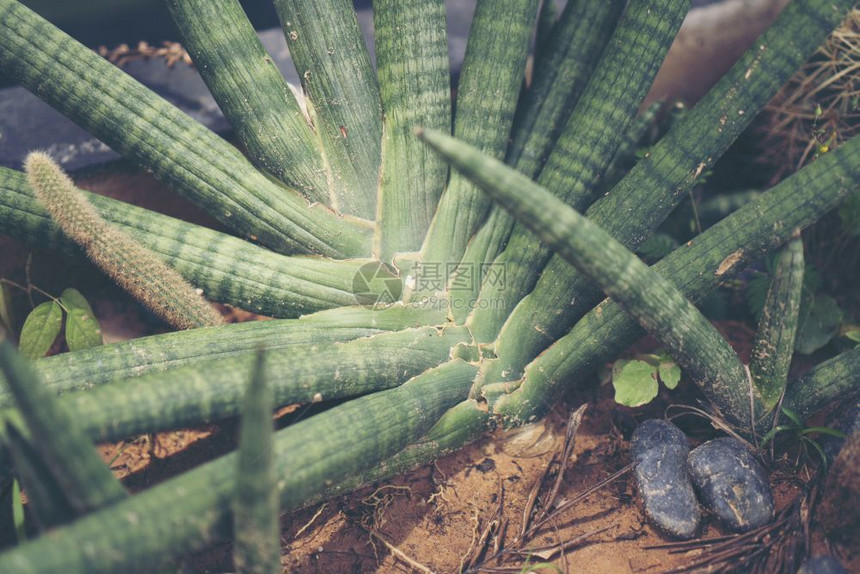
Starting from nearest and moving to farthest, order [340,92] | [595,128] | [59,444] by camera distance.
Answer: [59,444] → [595,128] → [340,92]

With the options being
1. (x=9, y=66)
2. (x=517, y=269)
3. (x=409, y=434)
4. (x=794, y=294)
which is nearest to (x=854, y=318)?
(x=794, y=294)

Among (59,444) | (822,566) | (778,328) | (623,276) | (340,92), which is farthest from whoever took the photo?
(340,92)

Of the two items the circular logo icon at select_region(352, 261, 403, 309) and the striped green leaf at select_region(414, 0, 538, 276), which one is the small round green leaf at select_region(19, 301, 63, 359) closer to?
the circular logo icon at select_region(352, 261, 403, 309)

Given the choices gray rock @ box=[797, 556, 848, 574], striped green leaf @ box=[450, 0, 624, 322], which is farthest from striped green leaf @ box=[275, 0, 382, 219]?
gray rock @ box=[797, 556, 848, 574]

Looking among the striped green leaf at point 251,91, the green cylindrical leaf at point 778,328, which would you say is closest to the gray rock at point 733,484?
the green cylindrical leaf at point 778,328

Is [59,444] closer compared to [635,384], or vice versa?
[59,444]

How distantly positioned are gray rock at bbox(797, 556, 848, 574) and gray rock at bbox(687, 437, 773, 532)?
0.13 metres

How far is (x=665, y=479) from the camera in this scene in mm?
1558

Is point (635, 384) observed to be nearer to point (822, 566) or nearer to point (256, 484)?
point (822, 566)

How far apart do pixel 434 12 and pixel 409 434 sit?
1.01m

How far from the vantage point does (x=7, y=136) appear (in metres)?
2.20

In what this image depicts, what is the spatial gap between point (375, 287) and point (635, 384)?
71 cm

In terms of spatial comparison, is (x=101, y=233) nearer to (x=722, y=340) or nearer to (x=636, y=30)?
(x=636, y=30)

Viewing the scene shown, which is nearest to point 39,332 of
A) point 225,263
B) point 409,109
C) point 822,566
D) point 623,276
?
point 225,263
